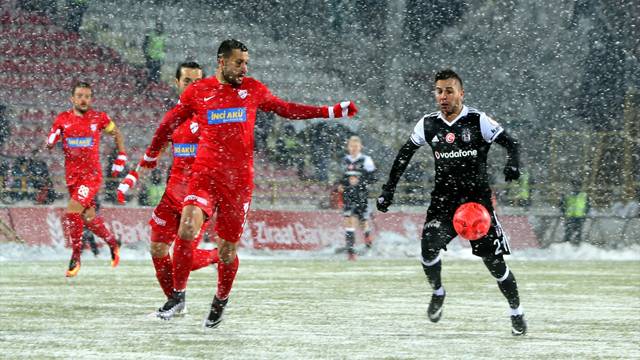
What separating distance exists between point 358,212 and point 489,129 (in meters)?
12.6

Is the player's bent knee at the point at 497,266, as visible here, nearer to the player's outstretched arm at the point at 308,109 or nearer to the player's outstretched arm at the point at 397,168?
the player's outstretched arm at the point at 397,168

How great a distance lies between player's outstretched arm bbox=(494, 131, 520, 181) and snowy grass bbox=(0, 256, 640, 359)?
100cm

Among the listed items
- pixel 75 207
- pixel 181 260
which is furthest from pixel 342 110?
pixel 75 207

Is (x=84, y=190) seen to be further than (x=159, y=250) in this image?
Yes

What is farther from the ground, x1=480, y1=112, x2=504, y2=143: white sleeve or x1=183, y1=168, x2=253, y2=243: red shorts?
x1=480, y1=112, x2=504, y2=143: white sleeve

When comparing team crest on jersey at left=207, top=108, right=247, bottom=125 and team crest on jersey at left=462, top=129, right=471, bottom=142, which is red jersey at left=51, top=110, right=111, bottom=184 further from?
team crest on jersey at left=462, top=129, right=471, bottom=142

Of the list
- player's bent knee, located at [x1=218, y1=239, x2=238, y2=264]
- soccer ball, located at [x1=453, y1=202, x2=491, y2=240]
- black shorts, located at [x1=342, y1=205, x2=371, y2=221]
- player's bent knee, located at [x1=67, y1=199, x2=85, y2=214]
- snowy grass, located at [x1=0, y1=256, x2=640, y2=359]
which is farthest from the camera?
black shorts, located at [x1=342, y1=205, x2=371, y2=221]

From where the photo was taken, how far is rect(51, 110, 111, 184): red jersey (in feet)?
46.8

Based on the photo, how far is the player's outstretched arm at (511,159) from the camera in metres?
7.34

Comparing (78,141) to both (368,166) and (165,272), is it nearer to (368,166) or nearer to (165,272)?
(165,272)

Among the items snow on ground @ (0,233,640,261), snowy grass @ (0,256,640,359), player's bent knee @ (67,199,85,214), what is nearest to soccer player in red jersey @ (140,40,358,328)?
snowy grass @ (0,256,640,359)

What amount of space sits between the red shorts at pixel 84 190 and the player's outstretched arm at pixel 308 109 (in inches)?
253

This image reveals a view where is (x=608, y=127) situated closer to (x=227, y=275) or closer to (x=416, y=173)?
(x=416, y=173)

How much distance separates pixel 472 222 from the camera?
7480mm
